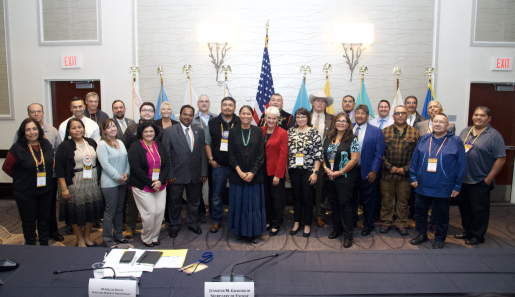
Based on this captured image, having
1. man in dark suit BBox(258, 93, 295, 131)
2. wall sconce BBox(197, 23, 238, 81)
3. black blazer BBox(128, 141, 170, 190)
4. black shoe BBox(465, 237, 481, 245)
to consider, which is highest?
wall sconce BBox(197, 23, 238, 81)

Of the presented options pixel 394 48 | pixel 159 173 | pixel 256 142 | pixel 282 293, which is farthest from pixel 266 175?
pixel 394 48

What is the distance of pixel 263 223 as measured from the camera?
11.1 ft

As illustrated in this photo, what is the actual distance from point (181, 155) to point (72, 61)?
300cm

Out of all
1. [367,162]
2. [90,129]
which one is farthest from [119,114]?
[367,162]

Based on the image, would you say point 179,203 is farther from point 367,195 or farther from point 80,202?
point 367,195

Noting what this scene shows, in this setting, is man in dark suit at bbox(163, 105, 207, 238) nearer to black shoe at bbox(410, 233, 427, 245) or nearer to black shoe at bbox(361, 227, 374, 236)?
black shoe at bbox(361, 227, 374, 236)

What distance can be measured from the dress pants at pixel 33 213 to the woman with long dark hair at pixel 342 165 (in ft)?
9.69

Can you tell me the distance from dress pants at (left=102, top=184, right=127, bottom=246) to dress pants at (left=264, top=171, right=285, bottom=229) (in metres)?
1.63

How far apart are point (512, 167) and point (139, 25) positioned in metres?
6.60

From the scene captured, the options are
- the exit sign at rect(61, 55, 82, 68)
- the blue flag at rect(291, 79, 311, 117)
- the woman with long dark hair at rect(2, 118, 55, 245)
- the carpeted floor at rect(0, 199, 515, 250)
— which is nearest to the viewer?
the woman with long dark hair at rect(2, 118, 55, 245)

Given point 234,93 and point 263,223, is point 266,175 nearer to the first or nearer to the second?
point 263,223

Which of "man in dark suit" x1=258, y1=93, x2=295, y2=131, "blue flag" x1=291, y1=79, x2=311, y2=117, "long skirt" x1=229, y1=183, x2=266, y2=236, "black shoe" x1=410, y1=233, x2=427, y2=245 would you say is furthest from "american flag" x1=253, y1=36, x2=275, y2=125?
"black shoe" x1=410, y1=233, x2=427, y2=245

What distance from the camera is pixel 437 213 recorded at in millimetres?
3240

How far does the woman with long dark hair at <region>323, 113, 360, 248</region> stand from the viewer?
3.23 m
